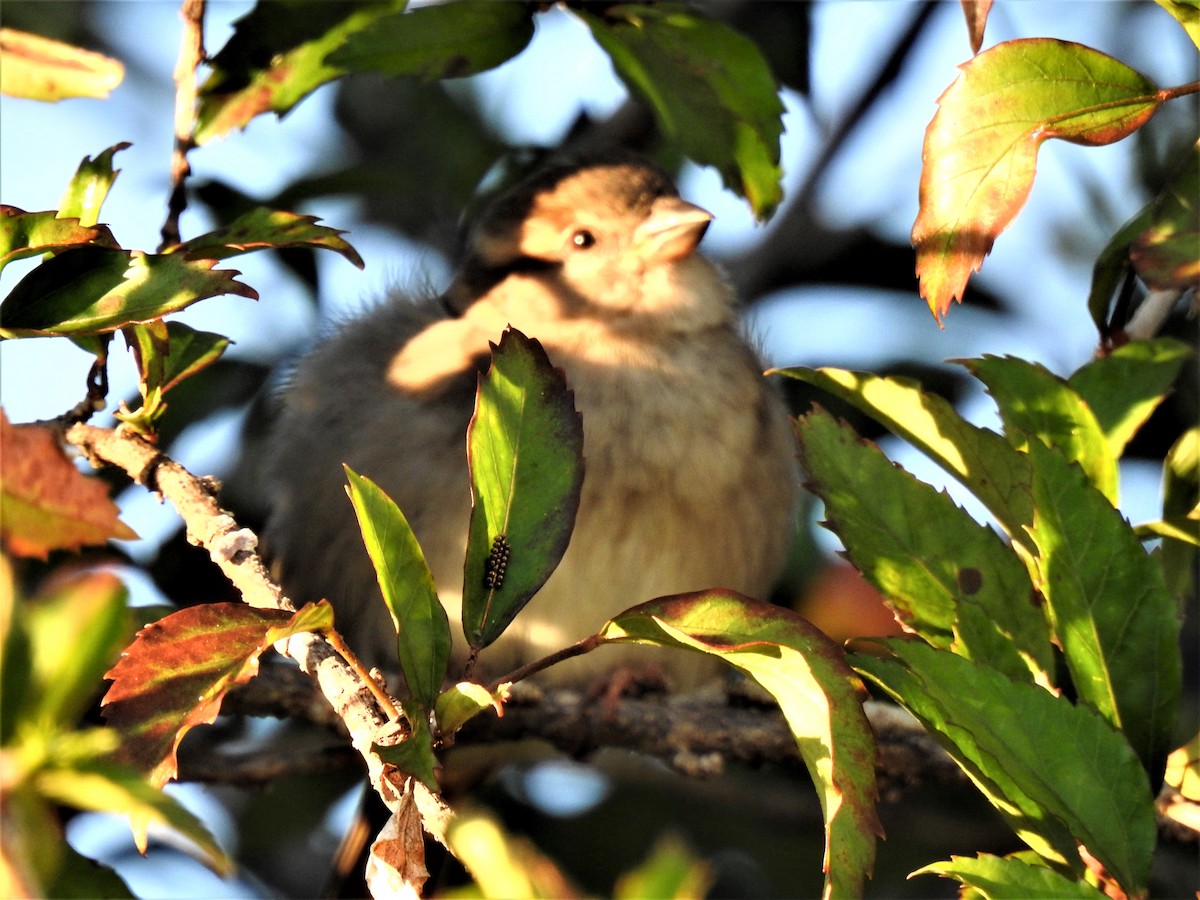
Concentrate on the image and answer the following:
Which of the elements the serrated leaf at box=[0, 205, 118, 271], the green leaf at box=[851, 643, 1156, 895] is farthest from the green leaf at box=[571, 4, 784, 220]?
the green leaf at box=[851, 643, 1156, 895]

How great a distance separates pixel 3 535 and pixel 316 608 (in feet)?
0.86

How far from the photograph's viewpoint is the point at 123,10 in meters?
3.08

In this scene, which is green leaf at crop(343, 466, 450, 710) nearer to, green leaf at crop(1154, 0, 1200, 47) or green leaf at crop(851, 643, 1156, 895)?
green leaf at crop(851, 643, 1156, 895)

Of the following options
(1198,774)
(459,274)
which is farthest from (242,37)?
(1198,774)

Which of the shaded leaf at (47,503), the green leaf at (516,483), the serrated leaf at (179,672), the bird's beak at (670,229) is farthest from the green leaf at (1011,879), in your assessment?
the bird's beak at (670,229)

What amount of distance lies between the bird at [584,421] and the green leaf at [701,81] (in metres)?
→ 0.60

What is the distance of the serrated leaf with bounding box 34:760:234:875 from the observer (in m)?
0.56

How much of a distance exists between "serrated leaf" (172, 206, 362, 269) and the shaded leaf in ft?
1.51

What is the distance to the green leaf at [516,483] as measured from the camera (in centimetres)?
115

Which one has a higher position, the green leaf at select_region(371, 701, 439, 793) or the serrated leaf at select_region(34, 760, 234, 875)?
the serrated leaf at select_region(34, 760, 234, 875)

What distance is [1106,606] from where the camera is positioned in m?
1.27

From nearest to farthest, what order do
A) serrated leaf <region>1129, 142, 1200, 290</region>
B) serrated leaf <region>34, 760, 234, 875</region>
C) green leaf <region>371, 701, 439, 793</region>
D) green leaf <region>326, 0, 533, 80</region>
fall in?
serrated leaf <region>34, 760, 234, 875</region> < green leaf <region>371, 701, 439, 793</region> < serrated leaf <region>1129, 142, 1200, 290</region> < green leaf <region>326, 0, 533, 80</region>

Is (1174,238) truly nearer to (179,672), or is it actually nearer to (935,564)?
(935,564)

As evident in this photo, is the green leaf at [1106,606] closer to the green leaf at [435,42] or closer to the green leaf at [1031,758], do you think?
the green leaf at [1031,758]
